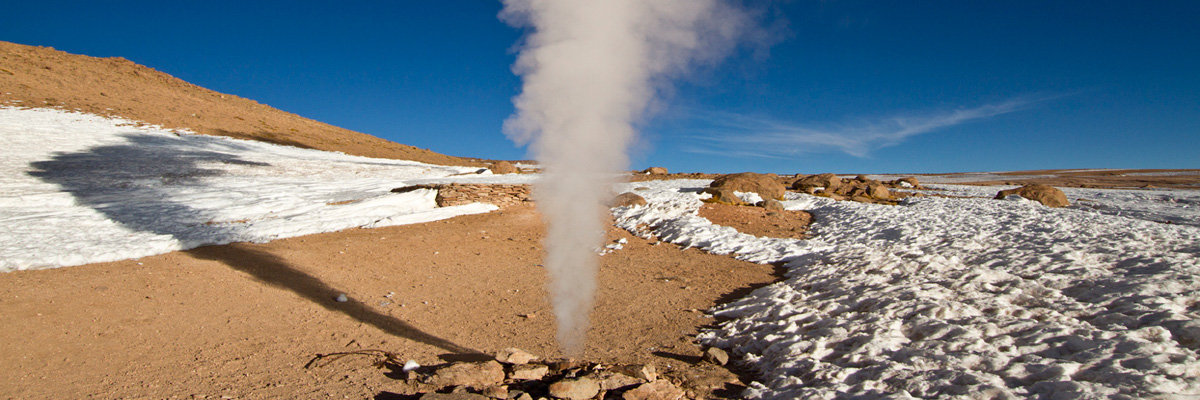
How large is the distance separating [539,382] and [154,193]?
22763mm

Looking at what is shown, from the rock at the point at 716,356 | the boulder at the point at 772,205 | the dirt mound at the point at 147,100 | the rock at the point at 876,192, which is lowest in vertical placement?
the rock at the point at 716,356

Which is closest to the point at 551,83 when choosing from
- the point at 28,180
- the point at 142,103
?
the point at 28,180

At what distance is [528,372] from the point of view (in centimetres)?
560

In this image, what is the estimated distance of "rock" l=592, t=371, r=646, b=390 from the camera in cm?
525

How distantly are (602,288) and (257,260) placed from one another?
8.49 metres

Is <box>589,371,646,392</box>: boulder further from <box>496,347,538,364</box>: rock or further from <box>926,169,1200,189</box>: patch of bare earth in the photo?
<box>926,169,1200,189</box>: patch of bare earth

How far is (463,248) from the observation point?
14031mm

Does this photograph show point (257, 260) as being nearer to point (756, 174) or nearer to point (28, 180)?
point (28, 180)

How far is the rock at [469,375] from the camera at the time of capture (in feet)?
17.5

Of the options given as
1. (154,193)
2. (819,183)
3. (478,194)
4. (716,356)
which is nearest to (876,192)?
(819,183)

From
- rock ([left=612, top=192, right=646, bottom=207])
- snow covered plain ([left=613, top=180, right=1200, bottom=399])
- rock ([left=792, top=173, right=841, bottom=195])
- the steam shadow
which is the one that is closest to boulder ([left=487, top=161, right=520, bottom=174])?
the steam shadow

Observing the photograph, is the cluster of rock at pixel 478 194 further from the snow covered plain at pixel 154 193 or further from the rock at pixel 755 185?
the rock at pixel 755 185

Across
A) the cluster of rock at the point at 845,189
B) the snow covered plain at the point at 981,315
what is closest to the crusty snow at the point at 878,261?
the snow covered plain at the point at 981,315

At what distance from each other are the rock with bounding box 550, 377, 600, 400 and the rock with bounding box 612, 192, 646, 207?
14798mm
